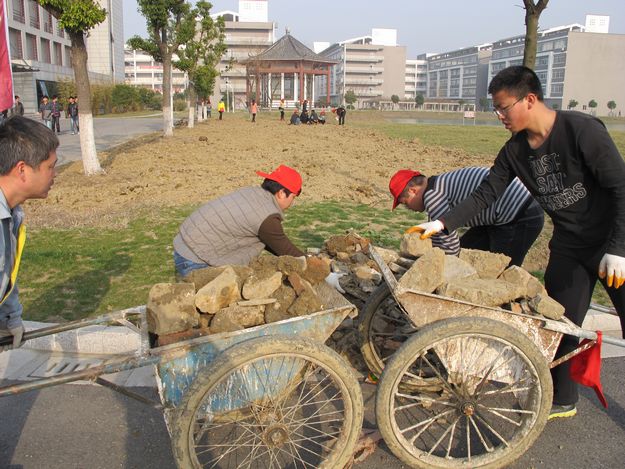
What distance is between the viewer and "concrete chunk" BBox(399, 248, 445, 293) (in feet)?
8.65

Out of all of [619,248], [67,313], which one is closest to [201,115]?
[67,313]

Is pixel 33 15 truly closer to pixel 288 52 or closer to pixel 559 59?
pixel 288 52

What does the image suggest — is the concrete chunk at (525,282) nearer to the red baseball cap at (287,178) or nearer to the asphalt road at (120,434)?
the asphalt road at (120,434)

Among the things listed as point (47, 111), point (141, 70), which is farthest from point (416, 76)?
point (47, 111)

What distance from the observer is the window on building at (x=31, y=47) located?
43656 mm

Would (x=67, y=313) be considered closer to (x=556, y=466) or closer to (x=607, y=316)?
(x=556, y=466)

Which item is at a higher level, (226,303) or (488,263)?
(488,263)

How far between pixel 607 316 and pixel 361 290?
81.5 inches

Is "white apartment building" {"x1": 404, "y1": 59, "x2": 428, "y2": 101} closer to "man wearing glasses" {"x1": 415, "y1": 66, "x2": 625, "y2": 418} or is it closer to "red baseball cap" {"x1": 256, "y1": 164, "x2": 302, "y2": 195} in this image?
"red baseball cap" {"x1": 256, "y1": 164, "x2": 302, "y2": 195}

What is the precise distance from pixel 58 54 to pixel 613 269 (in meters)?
56.5

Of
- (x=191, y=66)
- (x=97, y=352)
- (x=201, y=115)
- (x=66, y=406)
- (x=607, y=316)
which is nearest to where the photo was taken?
(x=66, y=406)

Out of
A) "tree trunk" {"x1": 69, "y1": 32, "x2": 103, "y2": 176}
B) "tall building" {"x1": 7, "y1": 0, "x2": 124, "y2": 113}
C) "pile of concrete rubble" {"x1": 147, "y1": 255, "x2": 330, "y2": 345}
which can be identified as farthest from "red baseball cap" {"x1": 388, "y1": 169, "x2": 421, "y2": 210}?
"tall building" {"x1": 7, "y1": 0, "x2": 124, "y2": 113}

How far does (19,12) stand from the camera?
42.2 meters

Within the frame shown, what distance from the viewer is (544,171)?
2928mm
